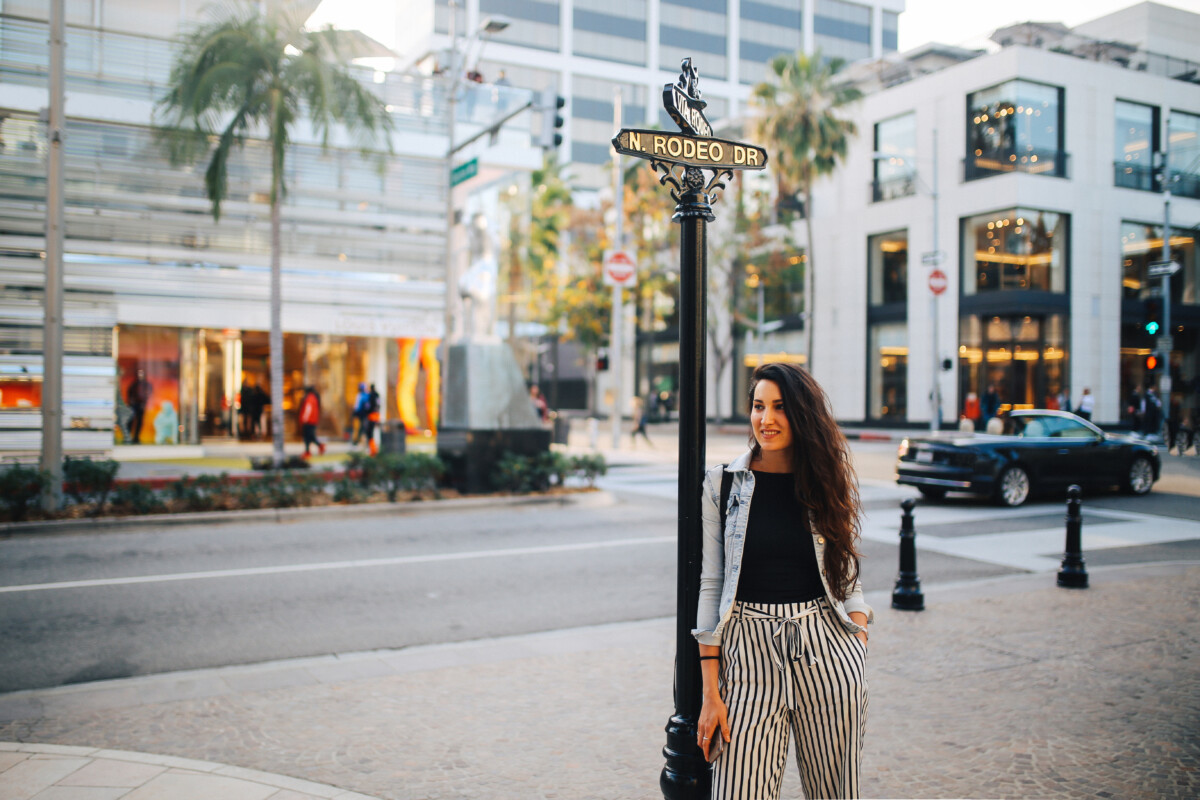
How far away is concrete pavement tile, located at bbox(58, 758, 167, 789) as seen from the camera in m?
3.90

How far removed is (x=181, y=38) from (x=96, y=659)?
1578 cm

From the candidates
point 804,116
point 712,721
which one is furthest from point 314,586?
point 804,116

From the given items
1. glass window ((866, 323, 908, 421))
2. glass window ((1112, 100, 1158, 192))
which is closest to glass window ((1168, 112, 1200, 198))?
glass window ((1112, 100, 1158, 192))

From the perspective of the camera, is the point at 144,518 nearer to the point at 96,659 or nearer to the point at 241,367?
the point at 96,659

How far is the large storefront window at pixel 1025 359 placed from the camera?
33406mm

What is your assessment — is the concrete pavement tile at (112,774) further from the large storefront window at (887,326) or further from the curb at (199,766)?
the large storefront window at (887,326)

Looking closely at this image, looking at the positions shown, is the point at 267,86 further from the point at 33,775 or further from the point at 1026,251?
the point at 1026,251

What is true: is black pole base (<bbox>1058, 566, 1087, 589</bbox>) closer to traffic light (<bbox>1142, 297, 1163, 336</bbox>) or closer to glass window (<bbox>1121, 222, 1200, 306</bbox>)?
traffic light (<bbox>1142, 297, 1163, 336</bbox>)

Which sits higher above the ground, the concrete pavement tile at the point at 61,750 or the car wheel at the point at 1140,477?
the car wheel at the point at 1140,477

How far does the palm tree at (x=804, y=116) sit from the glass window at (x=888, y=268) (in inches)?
216

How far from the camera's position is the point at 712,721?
Answer: 2.70 m

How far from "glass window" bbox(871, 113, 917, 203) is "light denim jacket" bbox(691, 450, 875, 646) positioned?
36.3 meters

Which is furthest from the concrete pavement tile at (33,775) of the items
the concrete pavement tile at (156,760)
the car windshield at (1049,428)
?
the car windshield at (1049,428)

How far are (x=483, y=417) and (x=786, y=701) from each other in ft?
42.6
